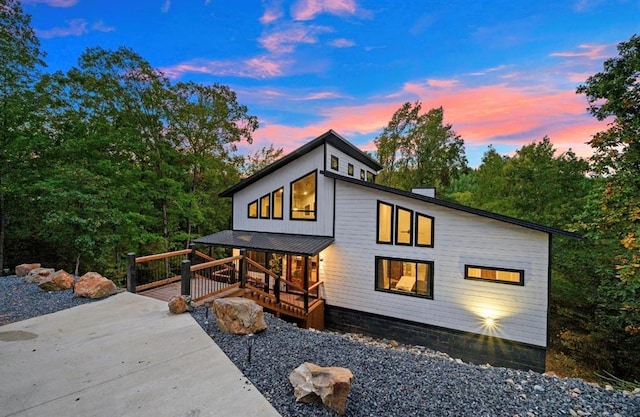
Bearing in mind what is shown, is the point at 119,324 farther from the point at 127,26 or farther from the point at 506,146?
the point at 506,146

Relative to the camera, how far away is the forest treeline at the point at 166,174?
6.79m

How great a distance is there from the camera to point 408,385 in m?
3.48

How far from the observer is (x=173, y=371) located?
3627mm

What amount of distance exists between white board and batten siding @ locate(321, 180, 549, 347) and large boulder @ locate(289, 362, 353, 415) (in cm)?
589

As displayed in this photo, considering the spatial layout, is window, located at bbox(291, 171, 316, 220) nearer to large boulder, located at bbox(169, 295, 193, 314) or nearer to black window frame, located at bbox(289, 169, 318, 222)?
black window frame, located at bbox(289, 169, 318, 222)

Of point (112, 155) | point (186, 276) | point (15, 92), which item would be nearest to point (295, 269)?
point (186, 276)

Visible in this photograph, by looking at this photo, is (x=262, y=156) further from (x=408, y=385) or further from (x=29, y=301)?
(x=408, y=385)

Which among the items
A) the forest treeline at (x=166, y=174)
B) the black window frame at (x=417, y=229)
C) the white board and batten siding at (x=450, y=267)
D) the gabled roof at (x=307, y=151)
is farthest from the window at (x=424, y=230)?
the gabled roof at (x=307, y=151)

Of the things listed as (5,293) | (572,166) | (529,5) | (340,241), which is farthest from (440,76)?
(5,293)

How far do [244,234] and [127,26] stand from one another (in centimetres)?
1047

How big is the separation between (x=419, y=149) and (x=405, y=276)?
51.9ft

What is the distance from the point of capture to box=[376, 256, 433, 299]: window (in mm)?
8172

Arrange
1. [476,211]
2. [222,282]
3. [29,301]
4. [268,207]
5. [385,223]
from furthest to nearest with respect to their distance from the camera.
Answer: [268,207]
[385,223]
[222,282]
[476,211]
[29,301]

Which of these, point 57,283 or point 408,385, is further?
point 57,283
